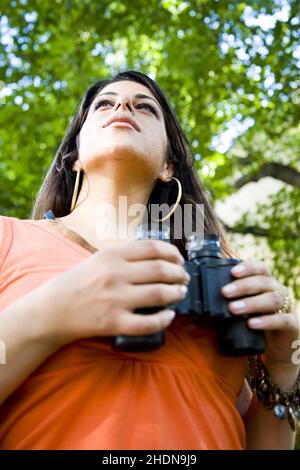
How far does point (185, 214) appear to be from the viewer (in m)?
1.76

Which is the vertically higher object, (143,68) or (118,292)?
(143,68)

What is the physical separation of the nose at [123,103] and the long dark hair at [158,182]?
0.71ft

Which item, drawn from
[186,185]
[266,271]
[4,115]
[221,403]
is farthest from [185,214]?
[4,115]

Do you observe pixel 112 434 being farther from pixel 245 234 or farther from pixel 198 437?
pixel 245 234

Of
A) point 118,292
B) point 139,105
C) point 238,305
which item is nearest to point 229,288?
point 238,305

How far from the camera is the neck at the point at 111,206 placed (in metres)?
1.50

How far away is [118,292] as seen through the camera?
96cm

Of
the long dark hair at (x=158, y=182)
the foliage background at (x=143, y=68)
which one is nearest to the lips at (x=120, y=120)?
the long dark hair at (x=158, y=182)

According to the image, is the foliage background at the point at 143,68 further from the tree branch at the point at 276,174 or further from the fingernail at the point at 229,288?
the fingernail at the point at 229,288

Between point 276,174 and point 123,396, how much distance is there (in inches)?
219

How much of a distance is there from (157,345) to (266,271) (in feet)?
1.16

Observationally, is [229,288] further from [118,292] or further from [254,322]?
[118,292]

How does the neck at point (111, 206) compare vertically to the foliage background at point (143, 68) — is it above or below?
below

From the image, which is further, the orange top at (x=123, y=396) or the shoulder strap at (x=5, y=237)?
the shoulder strap at (x=5, y=237)
